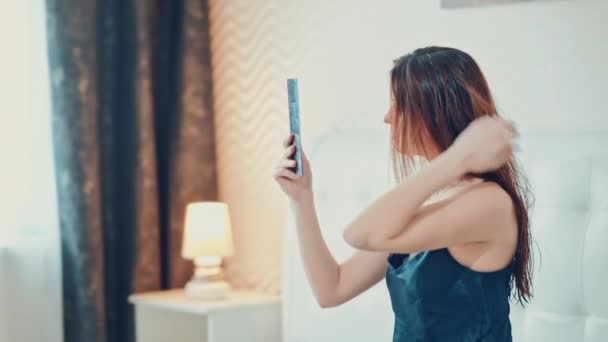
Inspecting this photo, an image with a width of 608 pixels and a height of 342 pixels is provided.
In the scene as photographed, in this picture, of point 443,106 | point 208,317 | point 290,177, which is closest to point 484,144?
point 443,106

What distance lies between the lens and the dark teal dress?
5.53 feet

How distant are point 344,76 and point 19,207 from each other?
1.18 meters

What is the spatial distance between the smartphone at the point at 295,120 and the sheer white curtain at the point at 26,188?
1.70 metres

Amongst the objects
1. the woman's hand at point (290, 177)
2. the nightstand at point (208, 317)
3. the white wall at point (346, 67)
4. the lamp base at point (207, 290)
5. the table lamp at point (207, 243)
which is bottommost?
the nightstand at point (208, 317)

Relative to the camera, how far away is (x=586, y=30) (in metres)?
2.56

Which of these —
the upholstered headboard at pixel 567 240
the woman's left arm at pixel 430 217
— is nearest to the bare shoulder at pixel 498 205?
the woman's left arm at pixel 430 217

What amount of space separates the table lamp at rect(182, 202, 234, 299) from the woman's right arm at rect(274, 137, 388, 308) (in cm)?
140

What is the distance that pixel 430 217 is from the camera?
5.47ft

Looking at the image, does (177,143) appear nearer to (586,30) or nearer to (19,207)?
(19,207)

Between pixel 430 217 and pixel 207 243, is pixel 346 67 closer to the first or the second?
pixel 207 243

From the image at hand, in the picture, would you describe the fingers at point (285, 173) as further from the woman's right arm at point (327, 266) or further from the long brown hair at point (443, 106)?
the long brown hair at point (443, 106)

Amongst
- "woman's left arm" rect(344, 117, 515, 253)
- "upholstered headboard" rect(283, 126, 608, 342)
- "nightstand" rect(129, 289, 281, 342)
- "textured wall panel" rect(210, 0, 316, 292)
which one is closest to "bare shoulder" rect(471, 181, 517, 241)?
"woman's left arm" rect(344, 117, 515, 253)

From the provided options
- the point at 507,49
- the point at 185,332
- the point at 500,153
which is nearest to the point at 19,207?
the point at 185,332

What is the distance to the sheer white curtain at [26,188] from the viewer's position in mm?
3215
